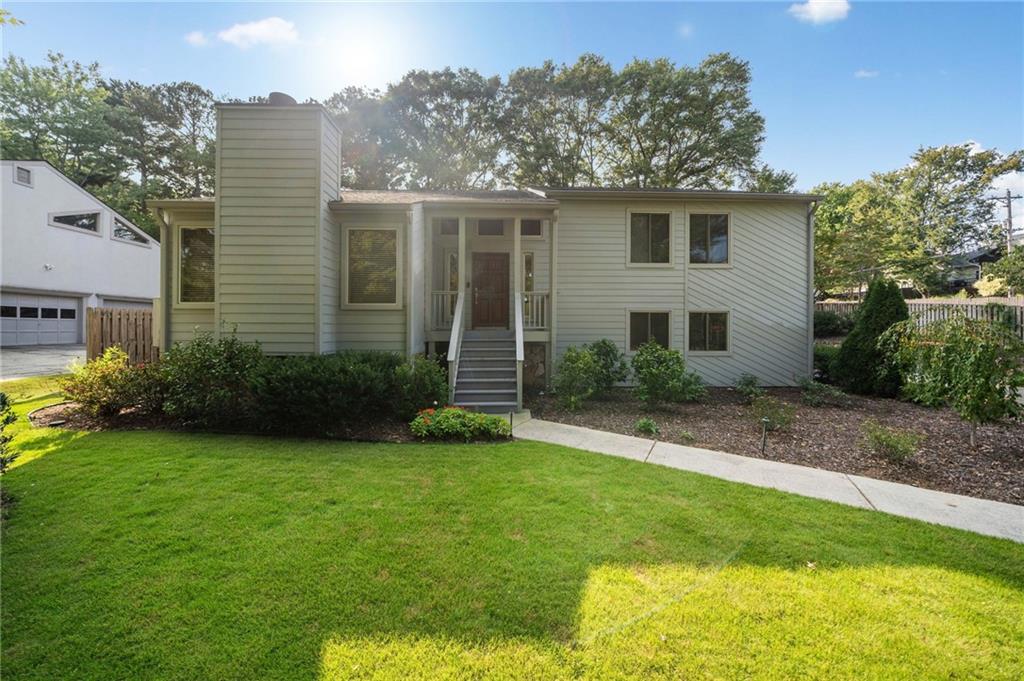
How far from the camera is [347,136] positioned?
929 inches

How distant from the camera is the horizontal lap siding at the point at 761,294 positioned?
11047 mm

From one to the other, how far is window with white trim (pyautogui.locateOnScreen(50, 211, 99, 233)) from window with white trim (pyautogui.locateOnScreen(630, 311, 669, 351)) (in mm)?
23778

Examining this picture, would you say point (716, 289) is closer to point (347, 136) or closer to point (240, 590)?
point (240, 590)

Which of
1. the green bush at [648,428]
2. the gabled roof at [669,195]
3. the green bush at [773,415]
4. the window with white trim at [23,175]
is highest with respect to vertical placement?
the window with white trim at [23,175]

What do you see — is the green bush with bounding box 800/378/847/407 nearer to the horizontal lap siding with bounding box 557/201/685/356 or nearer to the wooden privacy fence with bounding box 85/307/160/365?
the horizontal lap siding with bounding box 557/201/685/356

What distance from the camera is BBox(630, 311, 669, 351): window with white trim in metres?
11.1

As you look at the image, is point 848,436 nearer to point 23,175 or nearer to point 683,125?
point 683,125

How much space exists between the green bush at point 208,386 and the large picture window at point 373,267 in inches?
95.8

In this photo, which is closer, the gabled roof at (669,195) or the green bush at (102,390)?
the green bush at (102,390)

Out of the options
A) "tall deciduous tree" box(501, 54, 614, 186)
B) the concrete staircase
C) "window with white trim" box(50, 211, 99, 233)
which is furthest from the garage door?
"tall deciduous tree" box(501, 54, 614, 186)

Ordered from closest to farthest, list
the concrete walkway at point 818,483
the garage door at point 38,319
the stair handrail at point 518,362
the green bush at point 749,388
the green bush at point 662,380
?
the concrete walkway at point 818,483 → the stair handrail at point 518,362 → the green bush at point 662,380 → the green bush at point 749,388 → the garage door at point 38,319

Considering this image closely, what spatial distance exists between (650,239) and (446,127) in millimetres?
17830

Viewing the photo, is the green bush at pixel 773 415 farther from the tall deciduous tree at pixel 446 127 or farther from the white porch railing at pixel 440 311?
the tall deciduous tree at pixel 446 127

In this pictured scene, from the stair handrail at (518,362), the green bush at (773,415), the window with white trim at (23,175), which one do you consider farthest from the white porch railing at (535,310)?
the window with white trim at (23,175)
